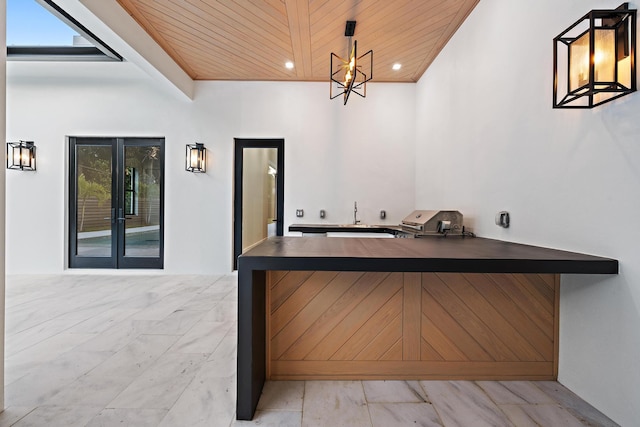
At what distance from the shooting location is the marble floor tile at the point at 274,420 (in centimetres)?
152

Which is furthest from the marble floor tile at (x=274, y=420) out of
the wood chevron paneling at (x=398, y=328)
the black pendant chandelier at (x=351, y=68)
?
the black pendant chandelier at (x=351, y=68)

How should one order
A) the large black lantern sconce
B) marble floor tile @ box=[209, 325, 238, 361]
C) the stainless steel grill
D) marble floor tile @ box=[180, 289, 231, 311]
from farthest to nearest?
marble floor tile @ box=[180, 289, 231, 311] < the stainless steel grill < marble floor tile @ box=[209, 325, 238, 361] < the large black lantern sconce

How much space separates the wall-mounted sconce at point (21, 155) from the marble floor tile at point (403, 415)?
5811mm

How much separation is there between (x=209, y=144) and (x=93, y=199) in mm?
2067

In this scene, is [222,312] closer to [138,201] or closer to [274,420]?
[274,420]

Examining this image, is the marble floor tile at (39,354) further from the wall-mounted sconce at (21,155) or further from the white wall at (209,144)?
the wall-mounted sconce at (21,155)

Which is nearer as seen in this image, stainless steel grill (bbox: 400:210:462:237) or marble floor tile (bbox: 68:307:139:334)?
marble floor tile (bbox: 68:307:139:334)

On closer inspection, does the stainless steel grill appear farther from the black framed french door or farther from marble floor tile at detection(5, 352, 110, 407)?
the black framed french door

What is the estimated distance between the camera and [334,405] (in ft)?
5.49

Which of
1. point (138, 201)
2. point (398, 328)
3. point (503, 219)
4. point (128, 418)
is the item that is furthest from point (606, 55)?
point (138, 201)

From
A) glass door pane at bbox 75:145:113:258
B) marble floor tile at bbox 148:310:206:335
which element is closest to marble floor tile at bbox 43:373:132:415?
marble floor tile at bbox 148:310:206:335

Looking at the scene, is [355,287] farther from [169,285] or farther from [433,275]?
[169,285]

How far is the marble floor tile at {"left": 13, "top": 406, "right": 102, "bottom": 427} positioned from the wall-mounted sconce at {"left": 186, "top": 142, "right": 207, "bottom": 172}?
3.47 meters

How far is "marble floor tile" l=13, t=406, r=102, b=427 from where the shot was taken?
152 centimetres
